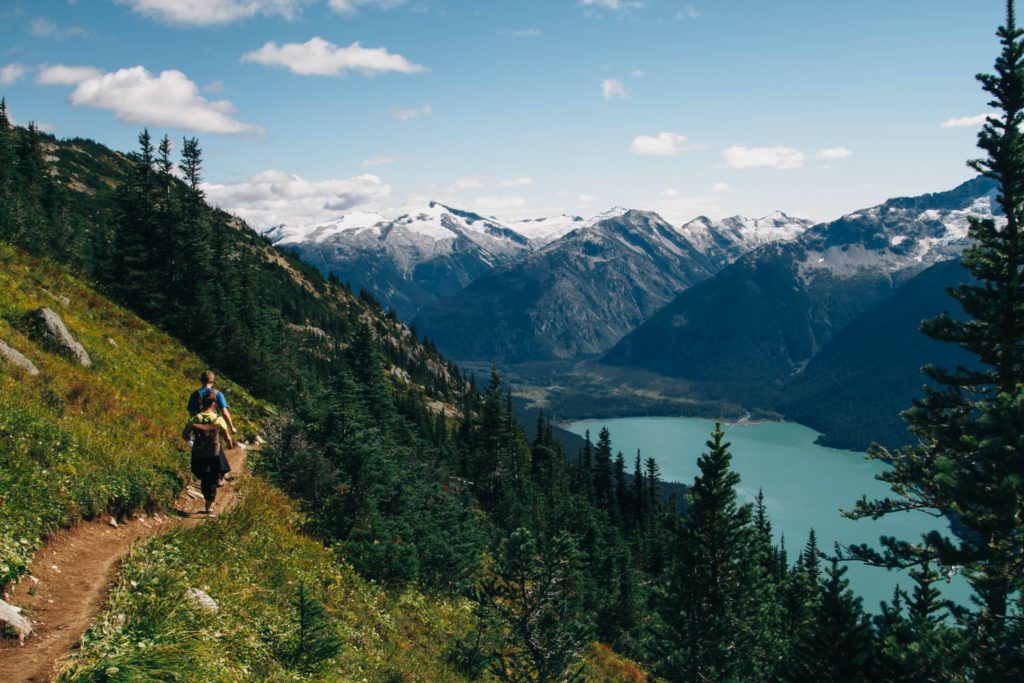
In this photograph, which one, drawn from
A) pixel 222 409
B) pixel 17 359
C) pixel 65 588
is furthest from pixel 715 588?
pixel 17 359

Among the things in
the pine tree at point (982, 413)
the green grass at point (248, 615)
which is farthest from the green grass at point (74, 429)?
the pine tree at point (982, 413)

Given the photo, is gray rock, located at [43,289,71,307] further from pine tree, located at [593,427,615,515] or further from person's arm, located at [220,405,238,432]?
pine tree, located at [593,427,615,515]

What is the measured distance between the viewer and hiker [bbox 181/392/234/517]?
15.7 metres

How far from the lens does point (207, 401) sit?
1617 cm

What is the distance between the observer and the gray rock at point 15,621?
8359 millimetres

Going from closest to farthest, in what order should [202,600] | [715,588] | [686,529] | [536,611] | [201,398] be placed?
[202,600]
[201,398]
[536,611]
[715,588]
[686,529]

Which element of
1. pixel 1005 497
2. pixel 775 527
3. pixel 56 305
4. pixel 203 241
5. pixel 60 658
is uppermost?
pixel 203 241

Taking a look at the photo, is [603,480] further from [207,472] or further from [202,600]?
[202,600]

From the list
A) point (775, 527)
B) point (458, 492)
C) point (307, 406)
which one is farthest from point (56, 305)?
point (775, 527)

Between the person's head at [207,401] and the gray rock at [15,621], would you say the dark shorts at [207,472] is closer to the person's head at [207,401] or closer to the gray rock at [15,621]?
the person's head at [207,401]

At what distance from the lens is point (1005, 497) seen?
13820 millimetres

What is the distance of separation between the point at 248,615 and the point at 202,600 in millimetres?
1208

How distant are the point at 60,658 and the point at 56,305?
28059 millimetres

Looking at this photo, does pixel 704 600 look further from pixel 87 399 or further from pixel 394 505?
pixel 87 399
